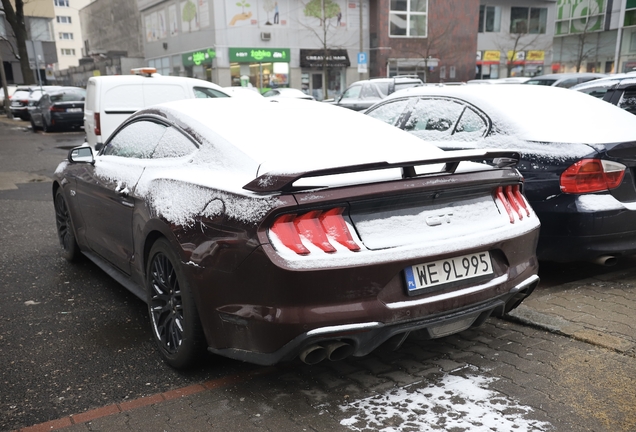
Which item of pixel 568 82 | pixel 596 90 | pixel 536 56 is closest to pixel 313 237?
pixel 596 90

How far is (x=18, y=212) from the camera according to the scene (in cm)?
802

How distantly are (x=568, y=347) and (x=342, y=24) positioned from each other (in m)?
40.5

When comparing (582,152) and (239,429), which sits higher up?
(582,152)

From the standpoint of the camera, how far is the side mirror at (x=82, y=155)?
15.4 ft

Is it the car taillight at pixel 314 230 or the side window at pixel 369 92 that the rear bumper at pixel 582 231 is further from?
the side window at pixel 369 92

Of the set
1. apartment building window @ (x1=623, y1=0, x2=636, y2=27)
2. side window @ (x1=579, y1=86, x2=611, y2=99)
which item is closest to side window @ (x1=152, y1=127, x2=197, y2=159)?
side window @ (x1=579, y1=86, x2=611, y2=99)

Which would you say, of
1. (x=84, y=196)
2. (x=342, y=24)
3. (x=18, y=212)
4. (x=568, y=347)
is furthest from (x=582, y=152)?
(x=342, y=24)

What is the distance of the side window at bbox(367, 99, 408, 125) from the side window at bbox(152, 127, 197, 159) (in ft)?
8.97

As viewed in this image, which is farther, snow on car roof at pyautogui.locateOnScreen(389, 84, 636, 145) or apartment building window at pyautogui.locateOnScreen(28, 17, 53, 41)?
apartment building window at pyautogui.locateOnScreen(28, 17, 53, 41)

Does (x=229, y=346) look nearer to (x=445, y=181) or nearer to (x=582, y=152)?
(x=445, y=181)

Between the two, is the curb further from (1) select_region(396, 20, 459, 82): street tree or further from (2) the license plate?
(1) select_region(396, 20, 459, 82): street tree

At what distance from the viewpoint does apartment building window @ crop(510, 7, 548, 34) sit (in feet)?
157

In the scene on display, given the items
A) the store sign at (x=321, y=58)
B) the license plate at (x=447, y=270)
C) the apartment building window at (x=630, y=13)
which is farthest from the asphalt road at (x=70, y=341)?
the apartment building window at (x=630, y=13)

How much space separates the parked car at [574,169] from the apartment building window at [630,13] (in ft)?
176
